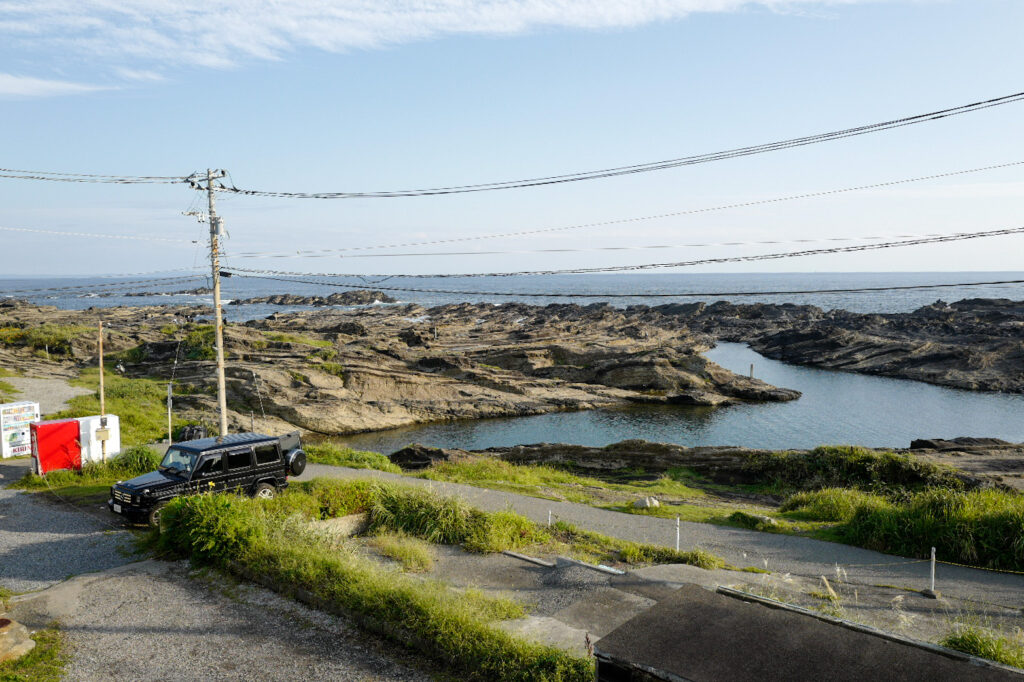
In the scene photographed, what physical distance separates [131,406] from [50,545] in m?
23.2

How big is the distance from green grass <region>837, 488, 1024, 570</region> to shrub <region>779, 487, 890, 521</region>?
1456 mm

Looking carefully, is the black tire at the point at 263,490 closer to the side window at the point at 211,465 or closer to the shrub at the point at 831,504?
the side window at the point at 211,465

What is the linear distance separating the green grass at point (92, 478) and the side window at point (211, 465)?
4.69 metres

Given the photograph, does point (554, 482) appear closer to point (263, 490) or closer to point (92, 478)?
point (263, 490)

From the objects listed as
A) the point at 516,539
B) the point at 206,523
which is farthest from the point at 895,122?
the point at 206,523

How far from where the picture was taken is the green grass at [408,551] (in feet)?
48.8

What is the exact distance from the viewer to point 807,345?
9412 cm

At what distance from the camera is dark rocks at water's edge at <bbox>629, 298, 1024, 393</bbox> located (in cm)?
7394

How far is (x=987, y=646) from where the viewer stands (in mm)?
8891

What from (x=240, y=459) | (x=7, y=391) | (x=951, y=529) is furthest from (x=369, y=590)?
(x=7, y=391)

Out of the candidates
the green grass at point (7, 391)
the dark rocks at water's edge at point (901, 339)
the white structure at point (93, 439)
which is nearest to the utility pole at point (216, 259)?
the white structure at point (93, 439)

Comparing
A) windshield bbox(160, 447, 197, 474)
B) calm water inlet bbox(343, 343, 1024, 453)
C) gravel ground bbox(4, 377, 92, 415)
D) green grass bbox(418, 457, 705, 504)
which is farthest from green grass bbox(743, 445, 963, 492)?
gravel ground bbox(4, 377, 92, 415)

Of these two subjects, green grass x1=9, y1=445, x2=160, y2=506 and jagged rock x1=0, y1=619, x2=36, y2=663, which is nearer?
jagged rock x1=0, y1=619, x2=36, y2=663

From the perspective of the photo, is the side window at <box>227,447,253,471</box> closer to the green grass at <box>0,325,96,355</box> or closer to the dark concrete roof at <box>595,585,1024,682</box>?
the dark concrete roof at <box>595,585,1024,682</box>
